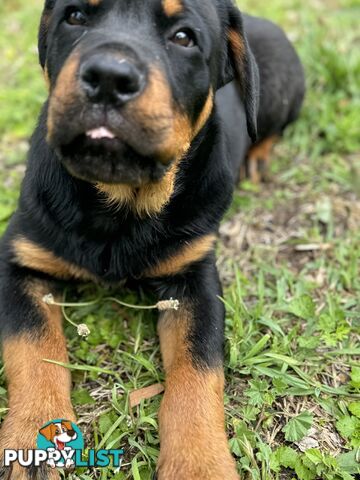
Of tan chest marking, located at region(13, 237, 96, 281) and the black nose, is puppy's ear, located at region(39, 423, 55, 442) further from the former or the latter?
the black nose

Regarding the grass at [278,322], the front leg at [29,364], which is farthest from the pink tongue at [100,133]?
the grass at [278,322]

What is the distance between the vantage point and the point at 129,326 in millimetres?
2877

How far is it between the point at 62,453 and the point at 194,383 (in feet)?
→ 1.91

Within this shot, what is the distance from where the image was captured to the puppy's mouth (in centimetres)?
197

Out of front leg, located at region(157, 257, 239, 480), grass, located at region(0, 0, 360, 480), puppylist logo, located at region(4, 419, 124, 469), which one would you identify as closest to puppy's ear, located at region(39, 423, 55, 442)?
puppylist logo, located at region(4, 419, 124, 469)

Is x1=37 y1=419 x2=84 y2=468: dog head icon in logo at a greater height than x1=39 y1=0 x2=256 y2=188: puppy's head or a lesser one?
lesser

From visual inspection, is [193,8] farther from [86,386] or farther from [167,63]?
[86,386]

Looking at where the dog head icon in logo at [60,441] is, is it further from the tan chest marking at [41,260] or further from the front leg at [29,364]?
the tan chest marking at [41,260]

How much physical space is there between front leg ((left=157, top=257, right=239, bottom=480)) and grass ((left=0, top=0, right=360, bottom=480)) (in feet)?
0.43

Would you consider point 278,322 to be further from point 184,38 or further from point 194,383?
point 184,38

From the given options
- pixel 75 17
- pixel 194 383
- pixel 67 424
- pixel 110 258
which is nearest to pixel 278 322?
pixel 194 383

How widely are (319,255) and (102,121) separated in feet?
6.31

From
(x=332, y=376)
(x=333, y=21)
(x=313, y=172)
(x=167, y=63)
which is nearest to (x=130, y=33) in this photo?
(x=167, y=63)

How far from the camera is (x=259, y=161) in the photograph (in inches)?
164
